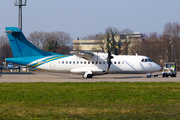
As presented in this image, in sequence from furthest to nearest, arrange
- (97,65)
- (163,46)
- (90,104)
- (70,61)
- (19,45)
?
(163,46), (70,61), (97,65), (19,45), (90,104)

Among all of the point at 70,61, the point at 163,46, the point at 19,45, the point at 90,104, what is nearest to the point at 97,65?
the point at 70,61

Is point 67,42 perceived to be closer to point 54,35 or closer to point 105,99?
point 54,35

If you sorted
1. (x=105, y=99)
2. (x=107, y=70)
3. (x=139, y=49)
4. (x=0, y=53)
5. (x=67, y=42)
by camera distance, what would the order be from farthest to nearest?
(x=0, y=53), (x=67, y=42), (x=139, y=49), (x=107, y=70), (x=105, y=99)

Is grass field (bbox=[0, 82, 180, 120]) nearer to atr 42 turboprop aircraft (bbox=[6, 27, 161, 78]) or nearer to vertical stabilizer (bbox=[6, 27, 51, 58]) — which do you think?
atr 42 turboprop aircraft (bbox=[6, 27, 161, 78])

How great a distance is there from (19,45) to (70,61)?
296 inches

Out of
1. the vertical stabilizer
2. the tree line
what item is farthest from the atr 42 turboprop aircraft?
the tree line

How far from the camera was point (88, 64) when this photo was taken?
30.1m

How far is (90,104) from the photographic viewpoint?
12367 millimetres

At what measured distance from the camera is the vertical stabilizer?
96.7ft

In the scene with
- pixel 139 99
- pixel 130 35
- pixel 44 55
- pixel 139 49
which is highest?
pixel 130 35

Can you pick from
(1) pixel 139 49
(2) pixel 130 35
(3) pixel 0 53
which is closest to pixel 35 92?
(1) pixel 139 49

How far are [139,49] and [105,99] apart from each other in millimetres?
62992

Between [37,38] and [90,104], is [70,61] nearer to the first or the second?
[90,104]

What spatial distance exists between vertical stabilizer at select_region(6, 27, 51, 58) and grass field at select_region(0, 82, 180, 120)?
50.2ft
